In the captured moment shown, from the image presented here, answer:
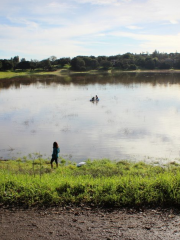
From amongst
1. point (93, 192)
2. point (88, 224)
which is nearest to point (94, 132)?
point (93, 192)

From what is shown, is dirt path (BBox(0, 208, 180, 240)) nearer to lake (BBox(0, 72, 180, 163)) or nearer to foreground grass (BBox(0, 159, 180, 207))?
foreground grass (BBox(0, 159, 180, 207))

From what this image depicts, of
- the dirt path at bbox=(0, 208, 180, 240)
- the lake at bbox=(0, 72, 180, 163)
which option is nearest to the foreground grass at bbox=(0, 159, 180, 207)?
the dirt path at bbox=(0, 208, 180, 240)

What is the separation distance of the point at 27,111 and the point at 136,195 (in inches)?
1234

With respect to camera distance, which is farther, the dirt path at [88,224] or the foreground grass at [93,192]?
the foreground grass at [93,192]

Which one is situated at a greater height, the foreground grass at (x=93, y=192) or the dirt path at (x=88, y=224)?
the foreground grass at (x=93, y=192)

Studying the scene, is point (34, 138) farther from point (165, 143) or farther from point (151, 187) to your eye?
point (151, 187)

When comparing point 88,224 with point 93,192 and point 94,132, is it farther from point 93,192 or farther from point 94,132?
point 94,132

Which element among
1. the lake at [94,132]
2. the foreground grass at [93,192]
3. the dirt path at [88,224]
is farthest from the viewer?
the lake at [94,132]

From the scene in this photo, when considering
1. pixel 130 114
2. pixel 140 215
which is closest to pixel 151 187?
pixel 140 215

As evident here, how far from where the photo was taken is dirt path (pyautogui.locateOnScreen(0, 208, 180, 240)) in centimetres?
700

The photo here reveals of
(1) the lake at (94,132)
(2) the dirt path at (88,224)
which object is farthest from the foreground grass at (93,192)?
(1) the lake at (94,132)

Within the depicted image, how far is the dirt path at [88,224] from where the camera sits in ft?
23.0

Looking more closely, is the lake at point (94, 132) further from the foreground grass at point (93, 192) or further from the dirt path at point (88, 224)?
the dirt path at point (88, 224)

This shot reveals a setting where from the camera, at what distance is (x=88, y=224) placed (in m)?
7.57
